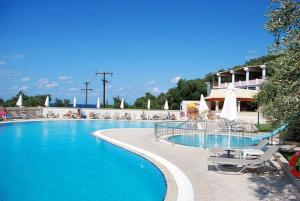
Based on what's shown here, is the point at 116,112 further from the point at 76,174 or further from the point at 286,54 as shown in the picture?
the point at 286,54

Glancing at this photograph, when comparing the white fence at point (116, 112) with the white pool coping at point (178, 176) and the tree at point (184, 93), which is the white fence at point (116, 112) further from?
the white pool coping at point (178, 176)

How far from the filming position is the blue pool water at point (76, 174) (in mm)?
8672

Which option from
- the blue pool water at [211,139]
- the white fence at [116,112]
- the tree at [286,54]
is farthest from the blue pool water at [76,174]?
the white fence at [116,112]

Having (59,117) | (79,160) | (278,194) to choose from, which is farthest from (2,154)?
(59,117)

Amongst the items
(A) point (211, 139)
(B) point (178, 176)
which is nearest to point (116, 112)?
(A) point (211, 139)

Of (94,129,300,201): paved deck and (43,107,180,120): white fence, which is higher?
(43,107,180,120): white fence

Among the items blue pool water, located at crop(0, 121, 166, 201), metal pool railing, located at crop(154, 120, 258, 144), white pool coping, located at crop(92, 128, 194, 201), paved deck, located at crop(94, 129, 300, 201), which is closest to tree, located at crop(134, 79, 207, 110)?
metal pool railing, located at crop(154, 120, 258, 144)

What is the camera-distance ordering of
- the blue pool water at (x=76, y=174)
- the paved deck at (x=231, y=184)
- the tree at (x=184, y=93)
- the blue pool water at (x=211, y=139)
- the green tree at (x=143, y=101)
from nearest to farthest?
the paved deck at (x=231, y=184), the blue pool water at (x=76, y=174), the blue pool water at (x=211, y=139), the green tree at (x=143, y=101), the tree at (x=184, y=93)

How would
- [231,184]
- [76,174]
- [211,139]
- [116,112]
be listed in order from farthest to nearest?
[116,112] → [211,139] → [76,174] → [231,184]

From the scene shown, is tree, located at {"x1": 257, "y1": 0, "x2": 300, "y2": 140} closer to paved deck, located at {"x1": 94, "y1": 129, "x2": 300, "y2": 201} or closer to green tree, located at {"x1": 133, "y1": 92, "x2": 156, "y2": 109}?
paved deck, located at {"x1": 94, "y1": 129, "x2": 300, "y2": 201}

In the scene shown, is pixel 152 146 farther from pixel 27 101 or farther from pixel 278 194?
pixel 27 101

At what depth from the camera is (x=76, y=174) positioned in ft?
35.5

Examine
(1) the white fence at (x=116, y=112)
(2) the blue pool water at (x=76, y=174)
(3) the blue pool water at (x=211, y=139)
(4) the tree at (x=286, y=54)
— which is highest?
(4) the tree at (x=286, y=54)

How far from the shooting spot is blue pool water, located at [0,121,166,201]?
867cm
